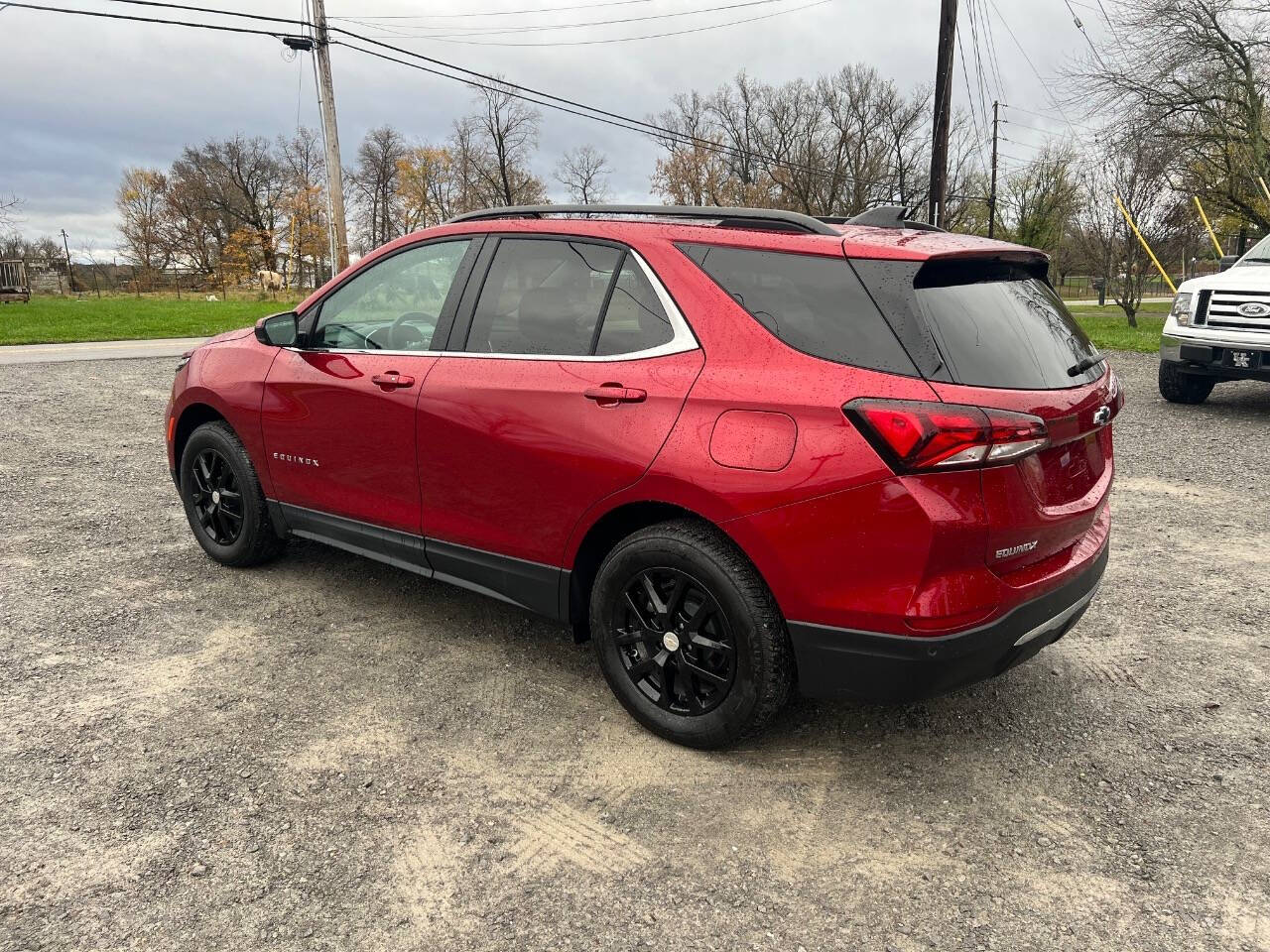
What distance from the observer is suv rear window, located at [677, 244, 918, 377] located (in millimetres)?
2447

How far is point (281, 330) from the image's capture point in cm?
406

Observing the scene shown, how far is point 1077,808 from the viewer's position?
8.53 feet

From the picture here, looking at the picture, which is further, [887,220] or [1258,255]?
[1258,255]

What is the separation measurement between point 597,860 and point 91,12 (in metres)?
21.2

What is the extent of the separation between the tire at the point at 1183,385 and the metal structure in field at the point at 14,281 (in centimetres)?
3269

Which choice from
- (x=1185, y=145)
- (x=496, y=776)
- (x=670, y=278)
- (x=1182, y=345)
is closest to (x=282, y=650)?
(x=496, y=776)

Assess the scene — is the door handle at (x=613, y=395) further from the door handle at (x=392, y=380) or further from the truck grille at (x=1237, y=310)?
the truck grille at (x=1237, y=310)

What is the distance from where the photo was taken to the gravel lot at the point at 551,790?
2170 millimetres

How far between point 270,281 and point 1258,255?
49.4m

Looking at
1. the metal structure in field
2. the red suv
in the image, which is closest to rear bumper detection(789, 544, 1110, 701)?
the red suv

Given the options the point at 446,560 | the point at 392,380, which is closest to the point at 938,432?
the point at 446,560

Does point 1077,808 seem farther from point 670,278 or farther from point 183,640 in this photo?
point 183,640

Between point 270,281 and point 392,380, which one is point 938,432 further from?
point 270,281

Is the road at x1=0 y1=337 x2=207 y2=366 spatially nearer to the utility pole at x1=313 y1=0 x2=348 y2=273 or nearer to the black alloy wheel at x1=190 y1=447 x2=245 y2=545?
the utility pole at x1=313 y1=0 x2=348 y2=273
